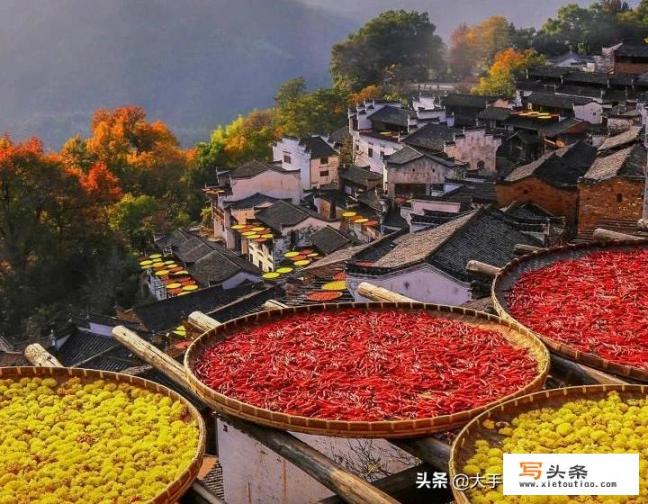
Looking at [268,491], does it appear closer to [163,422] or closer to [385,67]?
[163,422]

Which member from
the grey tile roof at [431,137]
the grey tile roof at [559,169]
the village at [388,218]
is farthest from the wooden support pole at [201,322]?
the grey tile roof at [431,137]

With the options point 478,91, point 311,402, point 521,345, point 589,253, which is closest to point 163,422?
A: point 311,402

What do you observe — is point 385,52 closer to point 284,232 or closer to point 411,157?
point 411,157

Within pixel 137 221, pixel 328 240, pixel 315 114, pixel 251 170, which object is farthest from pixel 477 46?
pixel 328 240

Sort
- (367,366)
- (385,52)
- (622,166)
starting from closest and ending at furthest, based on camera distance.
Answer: (367,366) → (622,166) → (385,52)

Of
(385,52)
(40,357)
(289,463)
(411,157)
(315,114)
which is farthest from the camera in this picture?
(385,52)

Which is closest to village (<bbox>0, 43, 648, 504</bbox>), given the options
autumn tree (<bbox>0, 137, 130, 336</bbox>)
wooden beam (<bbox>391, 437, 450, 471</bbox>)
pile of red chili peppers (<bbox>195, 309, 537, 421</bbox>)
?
wooden beam (<bbox>391, 437, 450, 471</bbox>)

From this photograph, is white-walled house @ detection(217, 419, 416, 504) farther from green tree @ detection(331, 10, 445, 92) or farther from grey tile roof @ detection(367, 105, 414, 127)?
green tree @ detection(331, 10, 445, 92)
